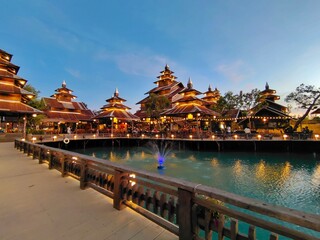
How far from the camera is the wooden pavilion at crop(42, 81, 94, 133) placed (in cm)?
3781

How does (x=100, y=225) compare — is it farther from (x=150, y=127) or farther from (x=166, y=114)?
(x=150, y=127)

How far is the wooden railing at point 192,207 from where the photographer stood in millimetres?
1768

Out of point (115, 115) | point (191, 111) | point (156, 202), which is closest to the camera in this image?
point (156, 202)

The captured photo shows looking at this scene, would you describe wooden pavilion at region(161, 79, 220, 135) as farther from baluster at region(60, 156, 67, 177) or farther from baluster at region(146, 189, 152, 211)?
baluster at region(146, 189, 152, 211)

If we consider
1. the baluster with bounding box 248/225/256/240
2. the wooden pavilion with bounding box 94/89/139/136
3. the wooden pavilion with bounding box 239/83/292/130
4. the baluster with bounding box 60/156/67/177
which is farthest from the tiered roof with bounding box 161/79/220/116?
the baluster with bounding box 248/225/256/240

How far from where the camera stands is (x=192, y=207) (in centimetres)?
257

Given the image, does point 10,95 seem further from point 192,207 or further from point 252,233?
point 252,233

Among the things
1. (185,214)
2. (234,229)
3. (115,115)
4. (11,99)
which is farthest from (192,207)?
(115,115)

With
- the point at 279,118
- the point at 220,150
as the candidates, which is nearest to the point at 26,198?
the point at 220,150

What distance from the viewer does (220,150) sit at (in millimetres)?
23391

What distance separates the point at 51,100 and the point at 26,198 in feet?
141

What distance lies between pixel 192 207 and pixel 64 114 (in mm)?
43827

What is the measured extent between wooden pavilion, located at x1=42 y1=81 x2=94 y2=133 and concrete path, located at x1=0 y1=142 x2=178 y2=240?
34.9m

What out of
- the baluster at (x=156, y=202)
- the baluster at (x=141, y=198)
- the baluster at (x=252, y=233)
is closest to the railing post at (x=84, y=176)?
the baluster at (x=141, y=198)
